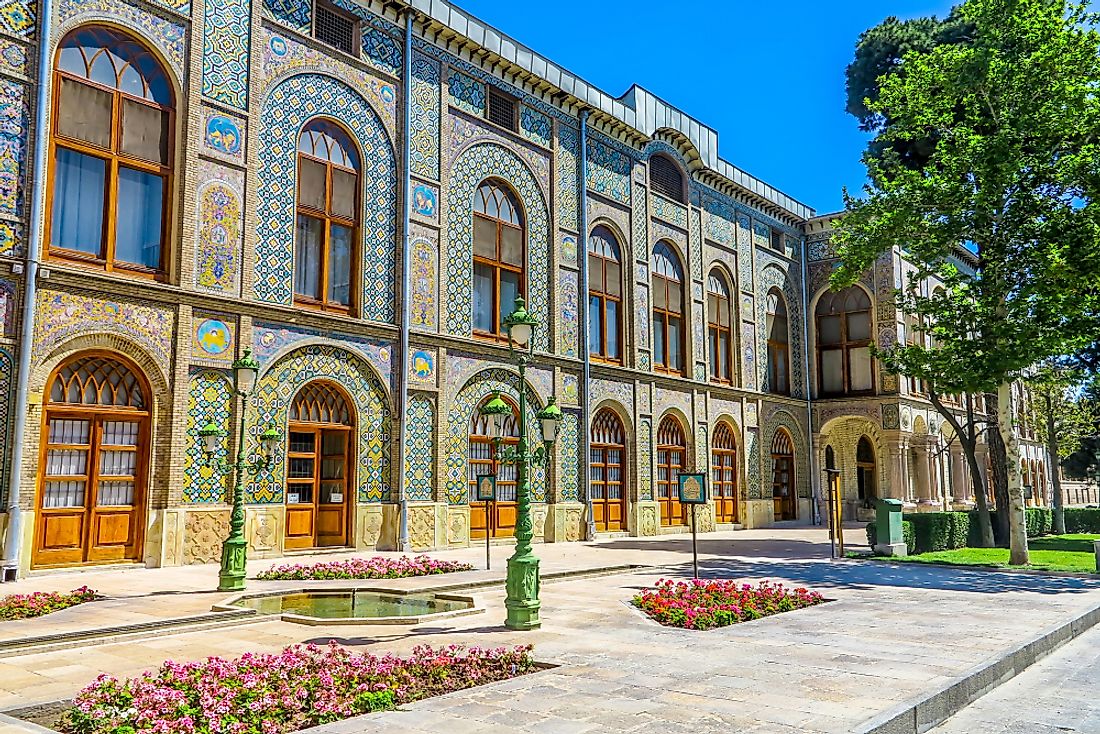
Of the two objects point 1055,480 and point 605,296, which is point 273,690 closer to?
point 605,296

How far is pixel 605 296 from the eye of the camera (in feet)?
80.7

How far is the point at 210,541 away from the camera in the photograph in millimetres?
14766

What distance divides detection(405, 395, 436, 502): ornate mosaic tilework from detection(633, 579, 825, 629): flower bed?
6.90 m

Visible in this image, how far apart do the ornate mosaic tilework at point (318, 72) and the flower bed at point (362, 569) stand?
8.43 meters

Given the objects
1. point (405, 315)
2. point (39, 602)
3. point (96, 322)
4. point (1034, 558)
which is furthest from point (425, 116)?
point (1034, 558)

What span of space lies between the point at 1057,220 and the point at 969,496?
2271 cm

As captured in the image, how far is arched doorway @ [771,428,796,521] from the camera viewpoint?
31.5 meters

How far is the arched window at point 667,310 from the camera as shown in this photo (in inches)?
1054

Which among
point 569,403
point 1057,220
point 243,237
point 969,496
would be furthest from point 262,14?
point 969,496

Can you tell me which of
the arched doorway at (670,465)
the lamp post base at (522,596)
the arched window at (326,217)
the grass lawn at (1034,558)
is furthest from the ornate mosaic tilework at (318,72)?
the grass lawn at (1034,558)

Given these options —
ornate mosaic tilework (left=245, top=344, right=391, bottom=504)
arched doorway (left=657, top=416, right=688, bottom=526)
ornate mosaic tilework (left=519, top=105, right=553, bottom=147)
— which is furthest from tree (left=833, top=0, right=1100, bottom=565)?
ornate mosaic tilework (left=245, top=344, right=391, bottom=504)

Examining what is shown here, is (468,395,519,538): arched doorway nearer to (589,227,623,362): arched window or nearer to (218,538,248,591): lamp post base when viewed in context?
(589,227,623,362): arched window

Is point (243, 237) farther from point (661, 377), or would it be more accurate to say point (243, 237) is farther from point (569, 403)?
point (661, 377)

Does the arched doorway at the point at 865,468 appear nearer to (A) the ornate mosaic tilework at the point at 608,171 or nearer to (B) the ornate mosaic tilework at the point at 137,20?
(A) the ornate mosaic tilework at the point at 608,171
